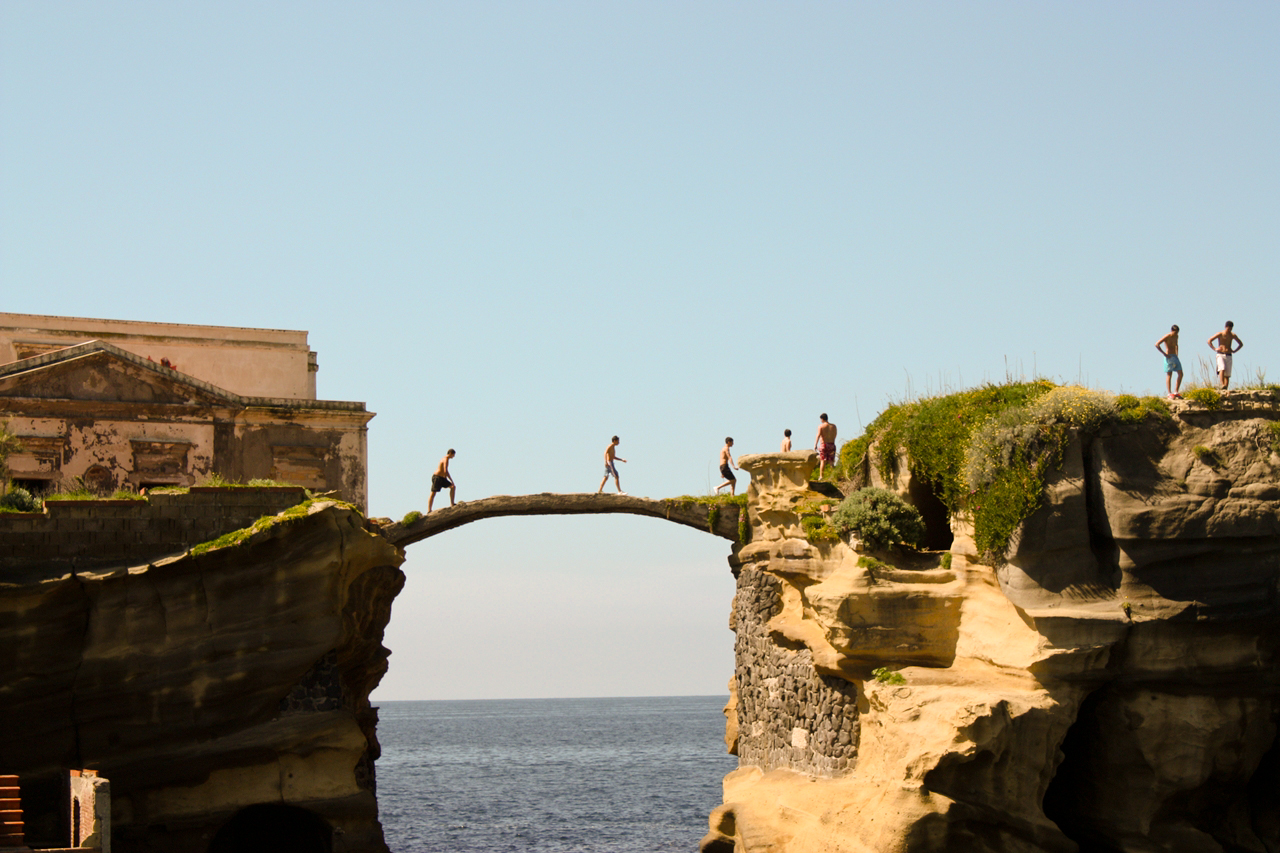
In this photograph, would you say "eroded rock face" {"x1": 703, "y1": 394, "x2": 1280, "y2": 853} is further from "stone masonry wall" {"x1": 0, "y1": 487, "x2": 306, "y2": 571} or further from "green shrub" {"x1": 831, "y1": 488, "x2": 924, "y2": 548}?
"stone masonry wall" {"x1": 0, "y1": 487, "x2": 306, "y2": 571}

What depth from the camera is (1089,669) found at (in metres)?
25.8

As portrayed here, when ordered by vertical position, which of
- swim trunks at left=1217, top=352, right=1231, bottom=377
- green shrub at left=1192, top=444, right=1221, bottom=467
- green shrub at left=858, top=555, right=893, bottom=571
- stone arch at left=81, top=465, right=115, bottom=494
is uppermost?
swim trunks at left=1217, top=352, right=1231, bottom=377

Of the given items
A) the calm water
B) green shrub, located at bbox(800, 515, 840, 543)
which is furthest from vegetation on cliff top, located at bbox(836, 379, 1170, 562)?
the calm water

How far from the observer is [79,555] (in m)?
27.5

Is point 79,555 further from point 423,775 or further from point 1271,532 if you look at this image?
point 423,775

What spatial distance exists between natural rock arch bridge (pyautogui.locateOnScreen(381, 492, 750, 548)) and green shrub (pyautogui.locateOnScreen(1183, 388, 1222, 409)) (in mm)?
10899

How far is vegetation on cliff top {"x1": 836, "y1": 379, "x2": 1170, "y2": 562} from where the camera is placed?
87.6 ft

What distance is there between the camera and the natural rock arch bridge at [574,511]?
3478 centimetres

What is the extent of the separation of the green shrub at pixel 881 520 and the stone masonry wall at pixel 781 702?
9.63 feet

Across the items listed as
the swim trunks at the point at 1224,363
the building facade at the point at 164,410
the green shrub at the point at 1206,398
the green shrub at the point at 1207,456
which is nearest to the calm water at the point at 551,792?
the building facade at the point at 164,410

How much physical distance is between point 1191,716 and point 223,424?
2503 cm

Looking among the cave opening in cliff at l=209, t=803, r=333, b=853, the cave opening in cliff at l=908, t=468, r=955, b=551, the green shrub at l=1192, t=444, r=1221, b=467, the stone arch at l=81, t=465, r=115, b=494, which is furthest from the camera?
the stone arch at l=81, t=465, r=115, b=494

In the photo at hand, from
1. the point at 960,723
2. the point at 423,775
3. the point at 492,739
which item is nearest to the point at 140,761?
the point at 960,723

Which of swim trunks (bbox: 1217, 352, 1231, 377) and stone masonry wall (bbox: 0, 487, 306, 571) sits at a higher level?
swim trunks (bbox: 1217, 352, 1231, 377)
